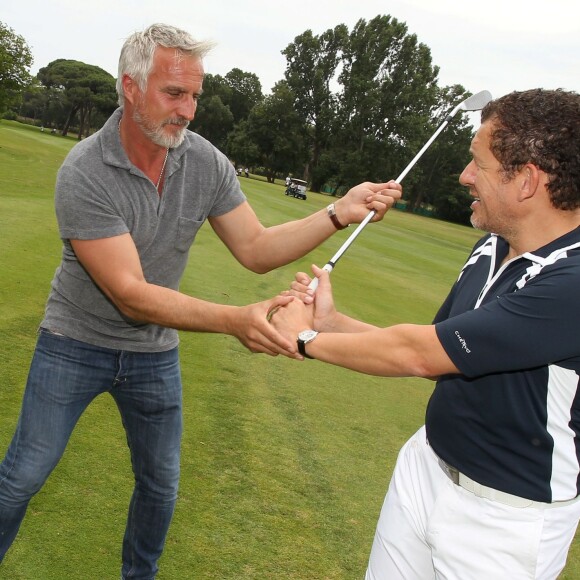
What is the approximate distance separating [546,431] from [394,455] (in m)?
3.47

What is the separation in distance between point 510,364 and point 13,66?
3302 cm

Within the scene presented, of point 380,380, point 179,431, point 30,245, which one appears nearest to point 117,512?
point 179,431

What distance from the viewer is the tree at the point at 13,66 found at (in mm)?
31422

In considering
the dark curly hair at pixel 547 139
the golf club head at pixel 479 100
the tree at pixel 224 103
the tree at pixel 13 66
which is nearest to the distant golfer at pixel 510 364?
the dark curly hair at pixel 547 139

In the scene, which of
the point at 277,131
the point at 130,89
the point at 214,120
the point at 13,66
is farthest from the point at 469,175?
the point at 214,120

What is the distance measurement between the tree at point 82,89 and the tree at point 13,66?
53.8 m

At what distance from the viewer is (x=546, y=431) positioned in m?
2.44

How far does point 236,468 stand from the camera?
4.93 m

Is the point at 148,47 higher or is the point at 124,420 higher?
the point at 148,47

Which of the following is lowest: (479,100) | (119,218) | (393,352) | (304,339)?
(304,339)

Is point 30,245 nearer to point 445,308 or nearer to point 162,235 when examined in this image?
point 162,235

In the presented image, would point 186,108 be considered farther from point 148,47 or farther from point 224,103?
point 224,103

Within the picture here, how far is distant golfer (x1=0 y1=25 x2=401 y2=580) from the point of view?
10.9 ft

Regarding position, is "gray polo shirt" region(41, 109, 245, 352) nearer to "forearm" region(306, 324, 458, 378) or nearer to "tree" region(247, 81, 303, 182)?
"forearm" region(306, 324, 458, 378)
